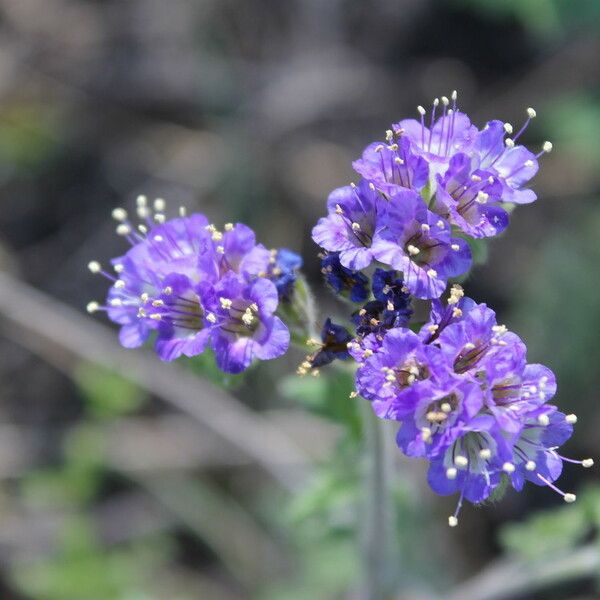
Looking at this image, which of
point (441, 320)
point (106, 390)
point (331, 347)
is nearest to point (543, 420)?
point (441, 320)

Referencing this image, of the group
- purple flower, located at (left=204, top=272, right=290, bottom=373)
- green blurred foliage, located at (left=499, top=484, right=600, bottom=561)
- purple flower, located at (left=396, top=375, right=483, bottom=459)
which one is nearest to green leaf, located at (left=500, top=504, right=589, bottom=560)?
green blurred foliage, located at (left=499, top=484, right=600, bottom=561)

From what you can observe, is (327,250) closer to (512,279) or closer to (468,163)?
(468,163)

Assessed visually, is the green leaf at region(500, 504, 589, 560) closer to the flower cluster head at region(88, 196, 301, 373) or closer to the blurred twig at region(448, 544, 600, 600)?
the blurred twig at region(448, 544, 600, 600)

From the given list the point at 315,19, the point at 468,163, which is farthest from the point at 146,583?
the point at 315,19

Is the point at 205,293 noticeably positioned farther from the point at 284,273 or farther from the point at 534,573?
the point at 534,573

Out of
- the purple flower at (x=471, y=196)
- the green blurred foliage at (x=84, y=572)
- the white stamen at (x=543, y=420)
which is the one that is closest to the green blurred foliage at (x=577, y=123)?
the purple flower at (x=471, y=196)
